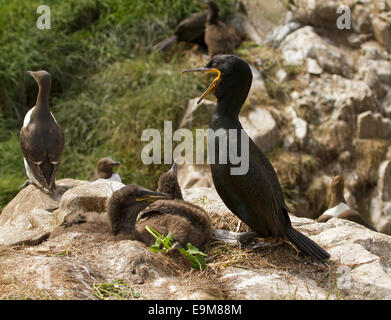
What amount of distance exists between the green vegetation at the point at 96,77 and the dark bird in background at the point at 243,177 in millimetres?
5008

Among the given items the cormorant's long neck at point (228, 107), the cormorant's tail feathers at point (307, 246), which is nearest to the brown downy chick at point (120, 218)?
the cormorant's long neck at point (228, 107)

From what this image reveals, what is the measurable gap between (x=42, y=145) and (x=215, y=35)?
4.89 meters

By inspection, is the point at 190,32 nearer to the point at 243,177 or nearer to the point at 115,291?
the point at 243,177

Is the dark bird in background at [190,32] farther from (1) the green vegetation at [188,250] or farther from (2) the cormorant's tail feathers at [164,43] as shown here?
(1) the green vegetation at [188,250]

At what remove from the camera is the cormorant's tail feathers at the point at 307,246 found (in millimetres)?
4332

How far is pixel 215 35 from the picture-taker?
10.2 m

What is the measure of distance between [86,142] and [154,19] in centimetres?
316

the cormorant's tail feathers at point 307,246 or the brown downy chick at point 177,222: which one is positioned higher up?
the brown downy chick at point 177,222

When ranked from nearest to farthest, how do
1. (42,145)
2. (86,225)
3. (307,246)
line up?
(307,246) → (86,225) → (42,145)

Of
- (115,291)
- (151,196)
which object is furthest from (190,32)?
(115,291)

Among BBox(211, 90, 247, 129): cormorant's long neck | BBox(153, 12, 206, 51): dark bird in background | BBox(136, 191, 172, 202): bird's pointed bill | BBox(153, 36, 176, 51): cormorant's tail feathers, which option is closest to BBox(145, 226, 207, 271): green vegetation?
BBox(136, 191, 172, 202): bird's pointed bill

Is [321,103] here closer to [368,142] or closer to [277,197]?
[368,142]

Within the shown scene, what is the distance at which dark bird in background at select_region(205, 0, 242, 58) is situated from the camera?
10184 mm

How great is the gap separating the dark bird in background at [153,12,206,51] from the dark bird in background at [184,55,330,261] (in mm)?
6636
